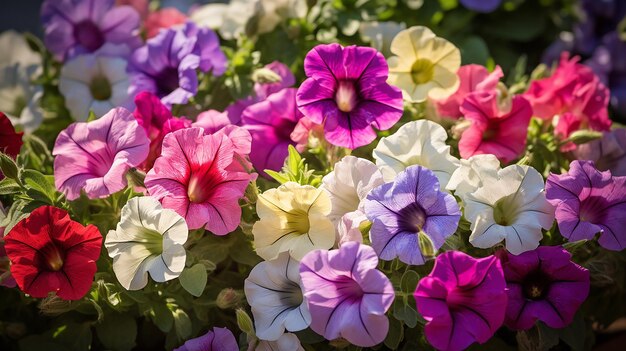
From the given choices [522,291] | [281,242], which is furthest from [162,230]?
[522,291]

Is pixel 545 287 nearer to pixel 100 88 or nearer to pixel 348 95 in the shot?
pixel 348 95

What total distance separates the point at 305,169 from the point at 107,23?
1.55 feet

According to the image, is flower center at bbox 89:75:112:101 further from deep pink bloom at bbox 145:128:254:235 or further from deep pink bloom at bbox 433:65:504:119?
deep pink bloom at bbox 433:65:504:119

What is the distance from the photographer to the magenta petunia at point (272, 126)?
2.76ft

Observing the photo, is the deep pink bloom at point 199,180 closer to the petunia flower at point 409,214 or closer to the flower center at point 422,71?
the petunia flower at point 409,214

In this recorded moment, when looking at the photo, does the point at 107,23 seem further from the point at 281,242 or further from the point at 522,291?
the point at 522,291

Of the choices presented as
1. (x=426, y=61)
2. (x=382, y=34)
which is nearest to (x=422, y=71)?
(x=426, y=61)

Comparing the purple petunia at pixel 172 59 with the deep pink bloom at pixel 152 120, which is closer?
the deep pink bloom at pixel 152 120

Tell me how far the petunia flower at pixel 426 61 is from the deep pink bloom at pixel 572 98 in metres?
0.13

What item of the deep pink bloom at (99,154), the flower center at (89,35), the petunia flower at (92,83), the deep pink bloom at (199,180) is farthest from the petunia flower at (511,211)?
the flower center at (89,35)

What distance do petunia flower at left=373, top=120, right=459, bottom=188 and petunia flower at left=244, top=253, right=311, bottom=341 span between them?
0.48 ft

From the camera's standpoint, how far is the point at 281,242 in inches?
28.3

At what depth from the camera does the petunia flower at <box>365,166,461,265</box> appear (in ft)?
2.16

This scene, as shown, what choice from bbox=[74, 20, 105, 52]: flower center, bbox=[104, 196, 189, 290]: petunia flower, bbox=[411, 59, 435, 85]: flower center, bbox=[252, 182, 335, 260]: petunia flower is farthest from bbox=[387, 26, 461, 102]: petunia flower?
bbox=[74, 20, 105, 52]: flower center
